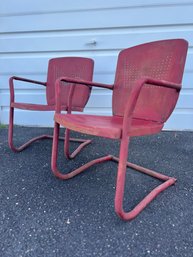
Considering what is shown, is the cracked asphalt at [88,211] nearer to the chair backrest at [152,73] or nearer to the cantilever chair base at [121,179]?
the cantilever chair base at [121,179]

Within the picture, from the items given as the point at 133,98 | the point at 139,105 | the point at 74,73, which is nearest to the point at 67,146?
the point at 139,105

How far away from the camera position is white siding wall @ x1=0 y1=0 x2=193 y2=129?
200cm

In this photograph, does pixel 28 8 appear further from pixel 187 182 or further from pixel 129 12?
pixel 187 182

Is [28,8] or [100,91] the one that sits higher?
[28,8]

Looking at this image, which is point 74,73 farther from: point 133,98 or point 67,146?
point 133,98

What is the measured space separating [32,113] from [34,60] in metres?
0.55

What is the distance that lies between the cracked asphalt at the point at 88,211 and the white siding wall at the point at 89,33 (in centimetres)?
83

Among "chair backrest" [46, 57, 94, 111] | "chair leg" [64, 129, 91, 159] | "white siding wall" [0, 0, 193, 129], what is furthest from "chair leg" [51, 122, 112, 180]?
"white siding wall" [0, 0, 193, 129]

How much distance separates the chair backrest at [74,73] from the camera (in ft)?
5.62

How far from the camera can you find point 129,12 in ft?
6.62

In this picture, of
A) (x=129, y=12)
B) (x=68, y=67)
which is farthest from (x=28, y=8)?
(x=129, y=12)

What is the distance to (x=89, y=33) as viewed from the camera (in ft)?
6.98

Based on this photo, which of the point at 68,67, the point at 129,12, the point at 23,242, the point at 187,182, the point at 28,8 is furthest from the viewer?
the point at 28,8

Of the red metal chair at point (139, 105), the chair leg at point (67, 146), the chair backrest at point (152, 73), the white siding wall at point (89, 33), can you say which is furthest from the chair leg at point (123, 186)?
the white siding wall at point (89, 33)
